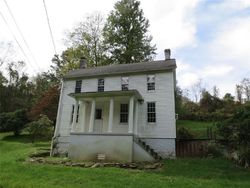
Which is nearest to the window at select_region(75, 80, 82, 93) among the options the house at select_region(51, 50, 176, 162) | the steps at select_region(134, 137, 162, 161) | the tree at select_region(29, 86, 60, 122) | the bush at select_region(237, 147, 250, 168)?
the house at select_region(51, 50, 176, 162)

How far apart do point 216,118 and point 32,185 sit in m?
26.3

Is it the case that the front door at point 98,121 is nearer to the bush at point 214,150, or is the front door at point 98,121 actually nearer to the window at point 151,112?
the window at point 151,112

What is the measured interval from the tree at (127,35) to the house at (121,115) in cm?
1130

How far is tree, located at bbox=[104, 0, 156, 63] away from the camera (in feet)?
99.0

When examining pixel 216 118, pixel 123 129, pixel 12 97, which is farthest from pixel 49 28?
pixel 12 97

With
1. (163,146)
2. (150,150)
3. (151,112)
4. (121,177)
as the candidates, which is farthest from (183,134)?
(121,177)

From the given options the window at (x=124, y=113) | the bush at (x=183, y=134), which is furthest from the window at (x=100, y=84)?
the bush at (x=183, y=134)

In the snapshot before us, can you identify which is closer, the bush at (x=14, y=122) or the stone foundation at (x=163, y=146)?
the stone foundation at (x=163, y=146)

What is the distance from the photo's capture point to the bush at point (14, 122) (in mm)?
28047

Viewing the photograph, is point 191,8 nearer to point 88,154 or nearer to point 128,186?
point 128,186

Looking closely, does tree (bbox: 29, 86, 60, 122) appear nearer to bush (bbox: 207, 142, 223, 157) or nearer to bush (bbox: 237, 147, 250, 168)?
bush (bbox: 207, 142, 223, 157)

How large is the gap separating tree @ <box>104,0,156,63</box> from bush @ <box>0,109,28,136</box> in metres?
13.9

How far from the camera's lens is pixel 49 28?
920 cm

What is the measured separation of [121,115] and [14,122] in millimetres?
17839
